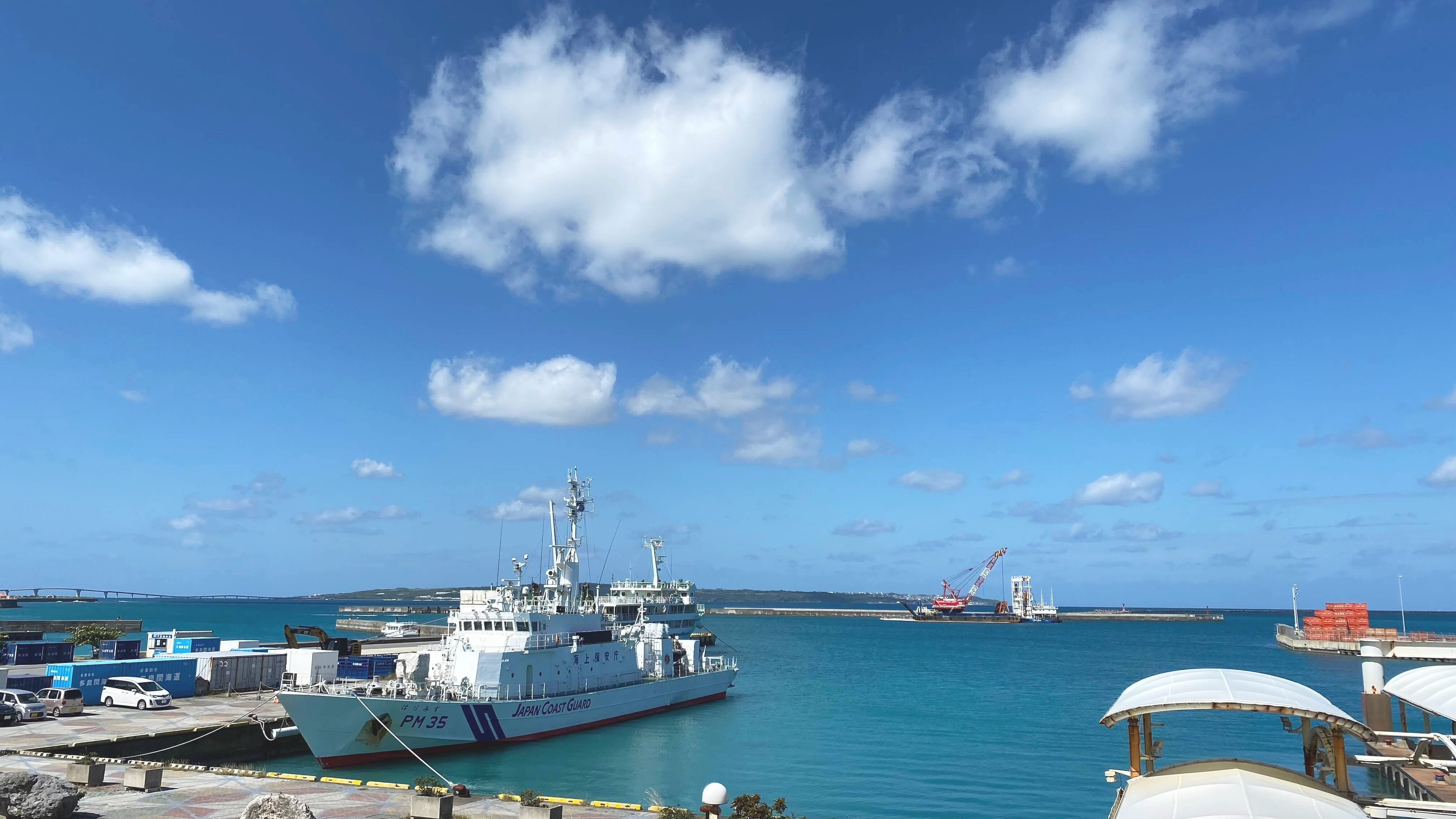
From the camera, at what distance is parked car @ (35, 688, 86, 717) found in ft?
99.7

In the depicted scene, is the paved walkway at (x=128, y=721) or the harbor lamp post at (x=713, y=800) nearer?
the harbor lamp post at (x=713, y=800)

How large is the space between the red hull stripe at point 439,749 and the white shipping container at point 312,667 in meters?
10.4

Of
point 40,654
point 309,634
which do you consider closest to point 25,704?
point 40,654

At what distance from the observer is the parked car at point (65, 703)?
30.4 metres

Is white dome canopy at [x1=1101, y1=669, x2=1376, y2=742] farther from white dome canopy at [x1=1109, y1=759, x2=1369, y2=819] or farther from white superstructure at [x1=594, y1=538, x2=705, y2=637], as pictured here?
white superstructure at [x1=594, y1=538, x2=705, y2=637]

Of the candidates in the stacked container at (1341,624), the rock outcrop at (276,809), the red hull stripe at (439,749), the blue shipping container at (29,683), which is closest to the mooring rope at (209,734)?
the red hull stripe at (439,749)

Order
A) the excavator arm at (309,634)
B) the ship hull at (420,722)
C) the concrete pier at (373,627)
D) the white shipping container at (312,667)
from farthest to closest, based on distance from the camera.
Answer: the concrete pier at (373,627), the excavator arm at (309,634), the white shipping container at (312,667), the ship hull at (420,722)

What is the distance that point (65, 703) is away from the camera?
100 ft

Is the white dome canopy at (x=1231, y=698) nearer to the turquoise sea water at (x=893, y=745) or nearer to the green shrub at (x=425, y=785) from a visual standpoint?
the green shrub at (x=425, y=785)

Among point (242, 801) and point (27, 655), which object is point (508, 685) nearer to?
point (242, 801)

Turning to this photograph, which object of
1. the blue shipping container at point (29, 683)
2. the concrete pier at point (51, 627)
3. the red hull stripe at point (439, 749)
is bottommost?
the concrete pier at point (51, 627)

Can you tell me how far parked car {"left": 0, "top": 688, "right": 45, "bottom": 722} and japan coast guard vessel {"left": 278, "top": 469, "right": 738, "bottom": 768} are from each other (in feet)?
27.1

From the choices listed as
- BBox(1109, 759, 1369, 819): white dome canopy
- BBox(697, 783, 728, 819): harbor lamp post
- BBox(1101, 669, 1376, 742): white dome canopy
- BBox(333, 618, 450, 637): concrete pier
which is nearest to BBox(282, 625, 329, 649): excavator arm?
BBox(333, 618, 450, 637): concrete pier

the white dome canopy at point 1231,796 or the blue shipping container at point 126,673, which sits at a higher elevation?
the white dome canopy at point 1231,796
